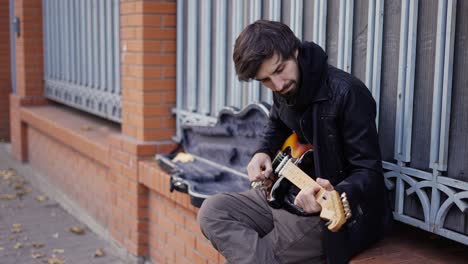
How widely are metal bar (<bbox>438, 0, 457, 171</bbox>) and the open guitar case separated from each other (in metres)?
1.31

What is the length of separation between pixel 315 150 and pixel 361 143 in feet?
0.73

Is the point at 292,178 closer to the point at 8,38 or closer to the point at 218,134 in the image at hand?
the point at 218,134

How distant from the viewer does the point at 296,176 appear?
2.85m

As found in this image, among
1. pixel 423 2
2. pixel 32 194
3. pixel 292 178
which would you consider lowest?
pixel 32 194

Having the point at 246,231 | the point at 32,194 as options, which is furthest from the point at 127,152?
the point at 32,194

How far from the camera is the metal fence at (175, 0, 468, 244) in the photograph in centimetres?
280

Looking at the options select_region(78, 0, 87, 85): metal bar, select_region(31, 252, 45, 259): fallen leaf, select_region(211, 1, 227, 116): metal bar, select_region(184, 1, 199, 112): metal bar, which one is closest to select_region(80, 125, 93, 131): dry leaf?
select_region(78, 0, 87, 85): metal bar

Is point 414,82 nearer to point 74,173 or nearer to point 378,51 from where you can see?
point 378,51

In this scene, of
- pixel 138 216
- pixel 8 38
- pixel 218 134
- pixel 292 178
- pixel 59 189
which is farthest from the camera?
pixel 8 38

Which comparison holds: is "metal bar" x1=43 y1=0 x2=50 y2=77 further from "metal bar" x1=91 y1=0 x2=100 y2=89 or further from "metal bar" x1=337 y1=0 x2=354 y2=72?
"metal bar" x1=337 y1=0 x2=354 y2=72

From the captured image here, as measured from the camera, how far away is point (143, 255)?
5375 mm

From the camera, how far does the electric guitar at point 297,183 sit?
8.11 feet

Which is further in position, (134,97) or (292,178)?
(134,97)

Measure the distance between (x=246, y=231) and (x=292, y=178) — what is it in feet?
1.26
